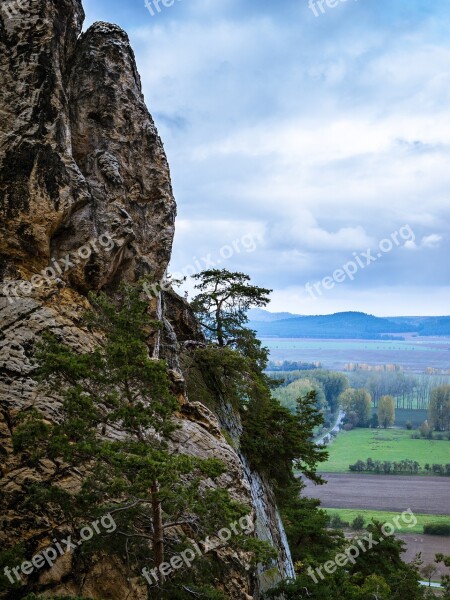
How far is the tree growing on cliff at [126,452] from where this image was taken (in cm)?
948

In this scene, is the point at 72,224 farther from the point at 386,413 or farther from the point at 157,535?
the point at 386,413

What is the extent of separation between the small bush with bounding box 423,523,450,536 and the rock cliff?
48669 millimetres

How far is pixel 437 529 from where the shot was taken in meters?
62.1

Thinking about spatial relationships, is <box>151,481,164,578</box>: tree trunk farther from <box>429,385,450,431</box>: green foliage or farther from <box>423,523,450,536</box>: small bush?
<box>429,385,450,431</box>: green foliage

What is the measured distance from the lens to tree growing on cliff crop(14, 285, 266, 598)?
31.1 feet

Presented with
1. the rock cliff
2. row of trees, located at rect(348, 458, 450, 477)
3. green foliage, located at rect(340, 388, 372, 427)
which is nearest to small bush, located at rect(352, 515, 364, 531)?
row of trees, located at rect(348, 458, 450, 477)

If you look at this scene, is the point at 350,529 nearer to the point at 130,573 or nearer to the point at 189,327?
the point at 189,327

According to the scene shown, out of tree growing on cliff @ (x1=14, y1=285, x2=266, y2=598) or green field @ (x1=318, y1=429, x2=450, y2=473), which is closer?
tree growing on cliff @ (x1=14, y1=285, x2=266, y2=598)

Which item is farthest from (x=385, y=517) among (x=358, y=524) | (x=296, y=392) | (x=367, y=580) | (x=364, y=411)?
(x=364, y=411)

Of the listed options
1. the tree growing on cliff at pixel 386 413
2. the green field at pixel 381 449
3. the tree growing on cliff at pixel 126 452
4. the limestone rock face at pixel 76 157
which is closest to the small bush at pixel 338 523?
the green field at pixel 381 449

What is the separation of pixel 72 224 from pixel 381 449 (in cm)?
11634

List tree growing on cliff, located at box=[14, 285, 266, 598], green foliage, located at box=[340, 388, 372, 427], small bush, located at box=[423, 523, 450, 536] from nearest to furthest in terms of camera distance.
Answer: tree growing on cliff, located at box=[14, 285, 266, 598], small bush, located at box=[423, 523, 450, 536], green foliage, located at box=[340, 388, 372, 427]

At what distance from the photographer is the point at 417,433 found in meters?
138

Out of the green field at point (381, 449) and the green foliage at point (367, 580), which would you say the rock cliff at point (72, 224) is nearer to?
the green foliage at point (367, 580)
